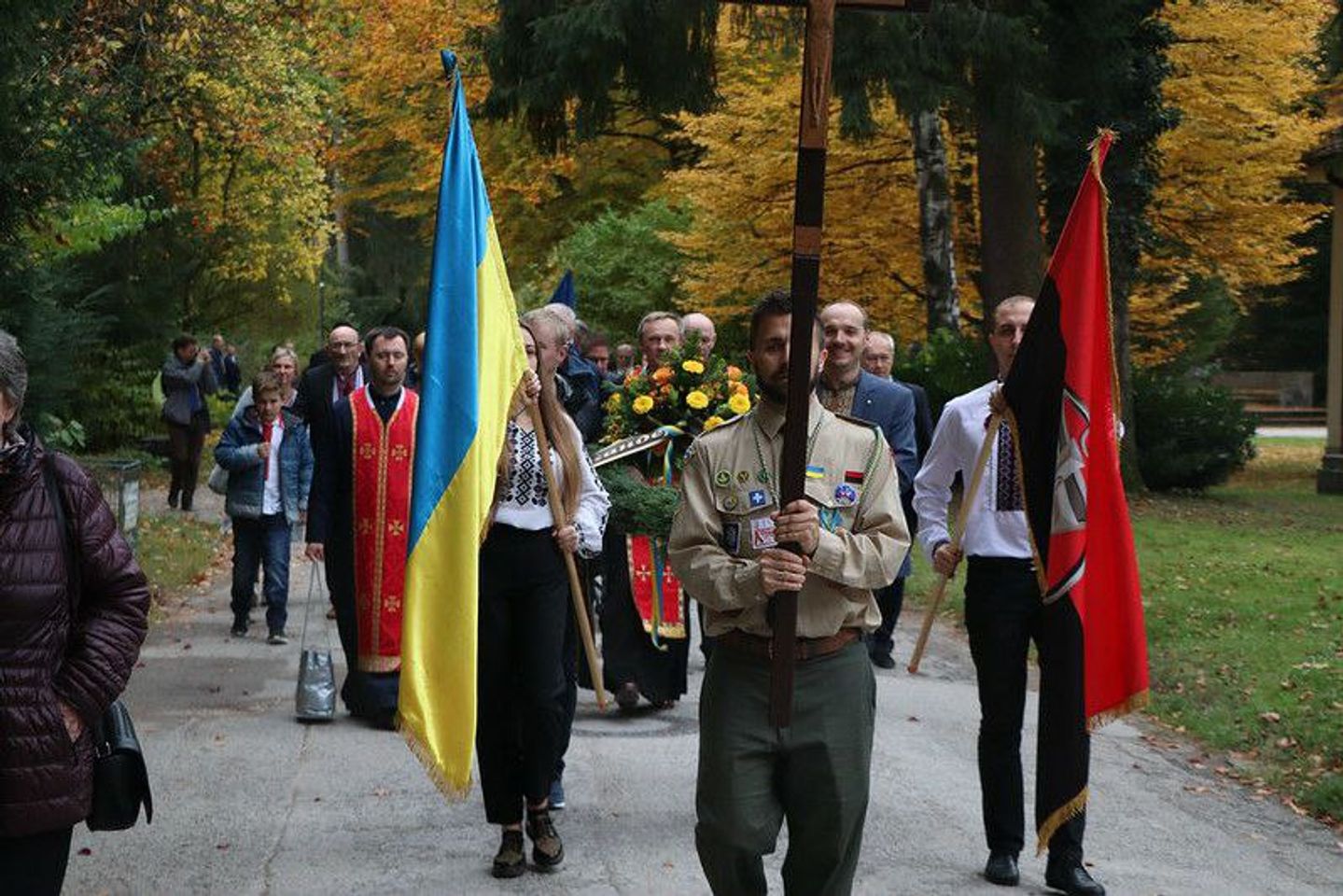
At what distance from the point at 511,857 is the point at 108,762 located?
259cm

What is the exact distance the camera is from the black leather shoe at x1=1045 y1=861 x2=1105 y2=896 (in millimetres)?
6918

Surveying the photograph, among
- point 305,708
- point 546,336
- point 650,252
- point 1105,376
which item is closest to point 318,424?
point 305,708

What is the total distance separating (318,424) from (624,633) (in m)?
2.13

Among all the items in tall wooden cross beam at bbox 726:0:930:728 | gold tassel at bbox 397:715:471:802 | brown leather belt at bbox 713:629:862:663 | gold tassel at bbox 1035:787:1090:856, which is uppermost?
tall wooden cross beam at bbox 726:0:930:728

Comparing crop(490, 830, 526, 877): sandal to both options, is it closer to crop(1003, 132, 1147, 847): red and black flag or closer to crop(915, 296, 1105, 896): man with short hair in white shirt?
crop(915, 296, 1105, 896): man with short hair in white shirt

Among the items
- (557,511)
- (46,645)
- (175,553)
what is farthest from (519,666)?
(175,553)

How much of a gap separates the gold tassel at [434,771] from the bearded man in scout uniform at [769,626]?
4.85 feet

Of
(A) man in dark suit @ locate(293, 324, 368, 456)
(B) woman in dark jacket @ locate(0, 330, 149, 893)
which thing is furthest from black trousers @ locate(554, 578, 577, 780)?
(A) man in dark suit @ locate(293, 324, 368, 456)

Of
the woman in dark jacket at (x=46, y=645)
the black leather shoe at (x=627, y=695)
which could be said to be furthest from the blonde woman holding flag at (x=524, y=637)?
the black leather shoe at (x=627, y=695)

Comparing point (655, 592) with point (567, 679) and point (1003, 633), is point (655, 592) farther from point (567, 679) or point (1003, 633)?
point (1003, 633)

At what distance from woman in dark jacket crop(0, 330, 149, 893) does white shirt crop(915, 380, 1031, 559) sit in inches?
138

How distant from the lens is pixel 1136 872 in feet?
24.3

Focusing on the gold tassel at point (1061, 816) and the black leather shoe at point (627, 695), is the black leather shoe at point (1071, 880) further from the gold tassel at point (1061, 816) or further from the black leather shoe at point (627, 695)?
the black leather shoe at point (627, 695)

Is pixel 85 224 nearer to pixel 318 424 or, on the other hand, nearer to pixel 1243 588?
pixel 318 424
